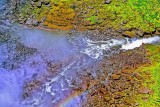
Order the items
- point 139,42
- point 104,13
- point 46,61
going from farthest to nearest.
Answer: point 104,13
point 139,42
point 46,61

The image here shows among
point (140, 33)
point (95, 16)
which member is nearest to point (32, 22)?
point (95, 16)

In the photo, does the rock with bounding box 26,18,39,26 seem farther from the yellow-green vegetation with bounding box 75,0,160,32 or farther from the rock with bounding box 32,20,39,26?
the yellow-green vegetation with bounding box 75,0,160,32

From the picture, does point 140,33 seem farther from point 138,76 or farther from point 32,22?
point 32,22

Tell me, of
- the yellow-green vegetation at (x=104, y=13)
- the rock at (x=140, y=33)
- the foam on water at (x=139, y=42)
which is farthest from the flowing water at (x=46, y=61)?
the yellow-green vegetation at (x=104, y=13)

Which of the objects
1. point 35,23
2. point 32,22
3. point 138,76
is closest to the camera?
point 138,76

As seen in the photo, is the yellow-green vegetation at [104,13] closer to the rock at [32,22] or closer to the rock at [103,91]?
the rock at [32,22]

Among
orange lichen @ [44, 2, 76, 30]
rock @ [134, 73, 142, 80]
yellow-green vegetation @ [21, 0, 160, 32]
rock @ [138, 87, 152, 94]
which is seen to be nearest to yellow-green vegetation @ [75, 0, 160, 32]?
yellow-green vegetation @ [21, 0, 160, 32]
